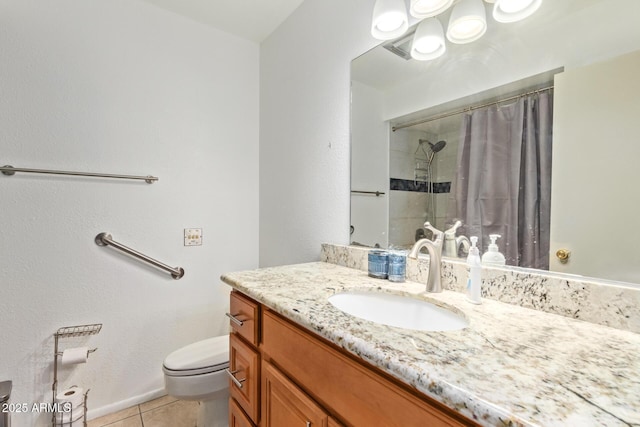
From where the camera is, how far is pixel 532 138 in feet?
2.71

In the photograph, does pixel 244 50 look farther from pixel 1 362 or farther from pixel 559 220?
pixel 1 362

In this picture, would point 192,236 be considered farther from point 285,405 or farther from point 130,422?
point 285,405

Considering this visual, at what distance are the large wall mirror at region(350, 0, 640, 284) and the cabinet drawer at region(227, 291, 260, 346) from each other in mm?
647

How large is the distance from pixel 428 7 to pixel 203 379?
5.79 ft

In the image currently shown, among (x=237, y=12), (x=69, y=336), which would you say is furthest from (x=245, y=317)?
(x=237, y=12)

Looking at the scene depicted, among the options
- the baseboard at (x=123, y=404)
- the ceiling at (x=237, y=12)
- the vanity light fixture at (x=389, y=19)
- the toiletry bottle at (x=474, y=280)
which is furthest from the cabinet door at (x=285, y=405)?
the ceiling at (x=237, y=12)

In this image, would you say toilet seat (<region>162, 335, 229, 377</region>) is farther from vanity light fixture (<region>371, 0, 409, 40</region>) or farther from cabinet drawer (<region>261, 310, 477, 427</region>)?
vanity light fixture (<region>371, 0, 409, 40</region>)

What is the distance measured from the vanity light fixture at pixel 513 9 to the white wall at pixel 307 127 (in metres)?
0.50

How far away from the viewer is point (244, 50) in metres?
1.99

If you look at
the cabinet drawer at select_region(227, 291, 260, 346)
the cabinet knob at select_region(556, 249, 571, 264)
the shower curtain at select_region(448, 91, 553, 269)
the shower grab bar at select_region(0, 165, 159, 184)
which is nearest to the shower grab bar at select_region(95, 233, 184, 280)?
the shower grab bar at select_region(0, 165, 159, 184)

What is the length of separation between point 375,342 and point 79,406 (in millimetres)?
1653

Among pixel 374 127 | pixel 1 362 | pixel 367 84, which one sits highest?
pixel 367 84

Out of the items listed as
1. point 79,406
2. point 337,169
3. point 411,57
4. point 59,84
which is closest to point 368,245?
point 337,169

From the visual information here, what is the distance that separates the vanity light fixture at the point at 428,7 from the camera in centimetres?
97
